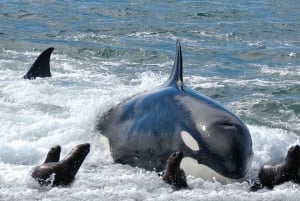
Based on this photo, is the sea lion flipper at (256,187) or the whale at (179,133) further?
the sea lion flipper at (256,187)

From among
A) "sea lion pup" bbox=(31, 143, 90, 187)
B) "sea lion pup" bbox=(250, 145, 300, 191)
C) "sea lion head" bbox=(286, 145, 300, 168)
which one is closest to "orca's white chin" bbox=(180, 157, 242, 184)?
"sea lion pup" bbox=(250, 145, 300, 191)

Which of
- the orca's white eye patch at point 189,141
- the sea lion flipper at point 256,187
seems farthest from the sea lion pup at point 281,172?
the orca's white eye patch at point 189,141

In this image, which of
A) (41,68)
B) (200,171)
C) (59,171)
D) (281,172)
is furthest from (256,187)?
(41,68)

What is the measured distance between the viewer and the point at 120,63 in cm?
2322

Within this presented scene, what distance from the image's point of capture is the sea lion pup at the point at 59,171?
33.6ft

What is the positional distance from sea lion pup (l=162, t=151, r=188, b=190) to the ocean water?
0.12 metres

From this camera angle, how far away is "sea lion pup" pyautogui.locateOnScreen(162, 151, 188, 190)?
33.7ft

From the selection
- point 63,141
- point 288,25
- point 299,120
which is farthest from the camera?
point 288,25

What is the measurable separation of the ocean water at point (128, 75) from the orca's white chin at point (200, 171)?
0.08 metres

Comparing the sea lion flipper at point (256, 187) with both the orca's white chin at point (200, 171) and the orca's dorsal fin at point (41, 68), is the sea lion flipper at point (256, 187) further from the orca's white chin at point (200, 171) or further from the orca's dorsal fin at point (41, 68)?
the orca's dorsal fin at point (41, 68)

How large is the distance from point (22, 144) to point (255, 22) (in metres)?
20.5

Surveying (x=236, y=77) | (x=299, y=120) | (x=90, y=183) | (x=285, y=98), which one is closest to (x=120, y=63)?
(x=236, y=77)

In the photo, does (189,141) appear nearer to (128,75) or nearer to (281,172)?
(281,172)

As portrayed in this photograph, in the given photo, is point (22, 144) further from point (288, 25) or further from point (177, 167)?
point (288, 25)
